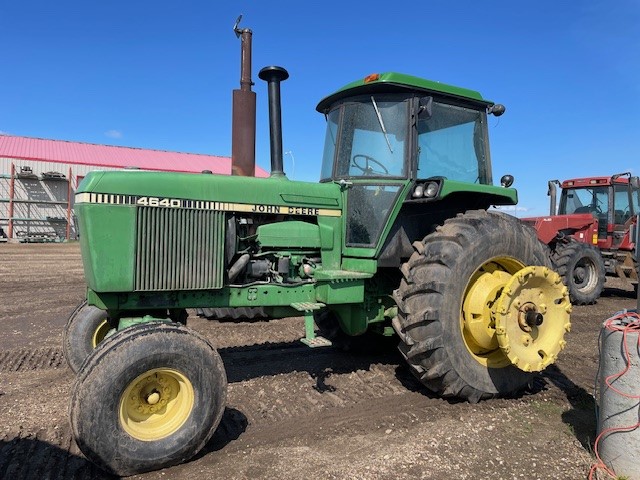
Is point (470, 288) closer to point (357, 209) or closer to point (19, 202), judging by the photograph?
point (357, 209)

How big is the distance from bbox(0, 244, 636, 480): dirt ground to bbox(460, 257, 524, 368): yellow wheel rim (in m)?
0.38

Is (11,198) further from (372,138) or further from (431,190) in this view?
(431,190)

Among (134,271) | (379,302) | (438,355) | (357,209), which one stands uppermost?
(357,209)

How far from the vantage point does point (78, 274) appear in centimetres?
1209

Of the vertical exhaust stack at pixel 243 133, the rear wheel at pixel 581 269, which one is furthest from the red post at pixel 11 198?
the rear wheel at pixel 581 269

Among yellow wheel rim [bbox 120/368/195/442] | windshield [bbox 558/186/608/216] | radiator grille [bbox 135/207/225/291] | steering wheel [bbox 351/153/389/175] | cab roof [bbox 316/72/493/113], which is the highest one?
cab roof [bbox 316/72/493/113]

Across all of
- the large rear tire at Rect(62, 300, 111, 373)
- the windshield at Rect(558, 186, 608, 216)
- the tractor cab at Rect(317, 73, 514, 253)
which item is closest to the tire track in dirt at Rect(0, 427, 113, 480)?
the large rear tire at Rect(62, 300, 111, 373)

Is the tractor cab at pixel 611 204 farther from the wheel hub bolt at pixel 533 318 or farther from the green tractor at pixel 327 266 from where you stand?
the wheel hub bolt at pixel 533 318

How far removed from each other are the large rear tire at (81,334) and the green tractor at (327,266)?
0.01 metres

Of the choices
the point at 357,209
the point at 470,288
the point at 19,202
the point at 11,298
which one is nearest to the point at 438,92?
the point at 357,209

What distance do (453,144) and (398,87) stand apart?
0.83m

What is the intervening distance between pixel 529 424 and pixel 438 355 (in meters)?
0.82

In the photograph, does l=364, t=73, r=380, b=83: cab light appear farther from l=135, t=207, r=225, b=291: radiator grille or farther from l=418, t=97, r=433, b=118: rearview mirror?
l=135, t=207, r=225, b=291: radiator grille

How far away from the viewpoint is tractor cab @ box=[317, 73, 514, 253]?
4293 millimetres
